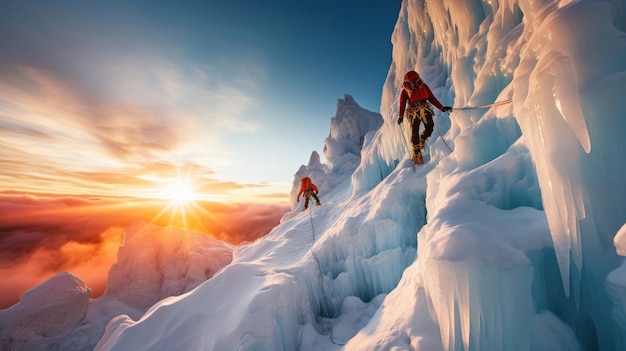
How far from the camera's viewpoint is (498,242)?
322cm

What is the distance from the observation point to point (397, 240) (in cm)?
841

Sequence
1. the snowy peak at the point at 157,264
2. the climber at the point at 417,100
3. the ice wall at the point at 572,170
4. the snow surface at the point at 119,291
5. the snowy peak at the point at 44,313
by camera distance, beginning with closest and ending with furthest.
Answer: the ice wall at the point at 572,170
the climber at the point at 417,100
the snowy peak at the point at 44,313
the snow surface at the point at 119,291
the snowy peak at the point at 157,264

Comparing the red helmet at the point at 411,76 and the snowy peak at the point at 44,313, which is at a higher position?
the red helmet at the point at 411,76

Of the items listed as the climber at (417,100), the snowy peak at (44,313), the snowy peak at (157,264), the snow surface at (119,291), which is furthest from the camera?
the snowy peak at (157,264)

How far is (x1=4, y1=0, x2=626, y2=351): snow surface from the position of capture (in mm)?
2885

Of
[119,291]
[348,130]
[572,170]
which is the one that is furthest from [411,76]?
[119,291]

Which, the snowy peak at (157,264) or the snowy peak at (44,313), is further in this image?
the snowy peak at (157,264)

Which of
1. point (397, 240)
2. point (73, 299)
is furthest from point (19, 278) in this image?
point (397, 240)

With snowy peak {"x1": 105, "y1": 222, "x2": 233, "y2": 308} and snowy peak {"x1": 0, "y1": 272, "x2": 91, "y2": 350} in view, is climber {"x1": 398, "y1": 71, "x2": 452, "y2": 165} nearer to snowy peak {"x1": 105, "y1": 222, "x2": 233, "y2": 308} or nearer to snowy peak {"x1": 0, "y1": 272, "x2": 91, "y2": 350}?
snowy peak {"x1": 105, "y1": 222, "x2": 233, "y2": 308}

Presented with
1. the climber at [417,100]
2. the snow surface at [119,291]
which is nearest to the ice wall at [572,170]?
the climber at [417,100]

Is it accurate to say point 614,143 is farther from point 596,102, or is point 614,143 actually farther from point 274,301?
point 274,301

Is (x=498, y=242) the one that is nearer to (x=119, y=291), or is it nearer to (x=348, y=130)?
(x=348, y=130)

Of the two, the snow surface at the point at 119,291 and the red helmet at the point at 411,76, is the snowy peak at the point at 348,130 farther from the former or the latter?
the red helmet at the point at 411,76

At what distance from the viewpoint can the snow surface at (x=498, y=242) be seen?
2885 mm
